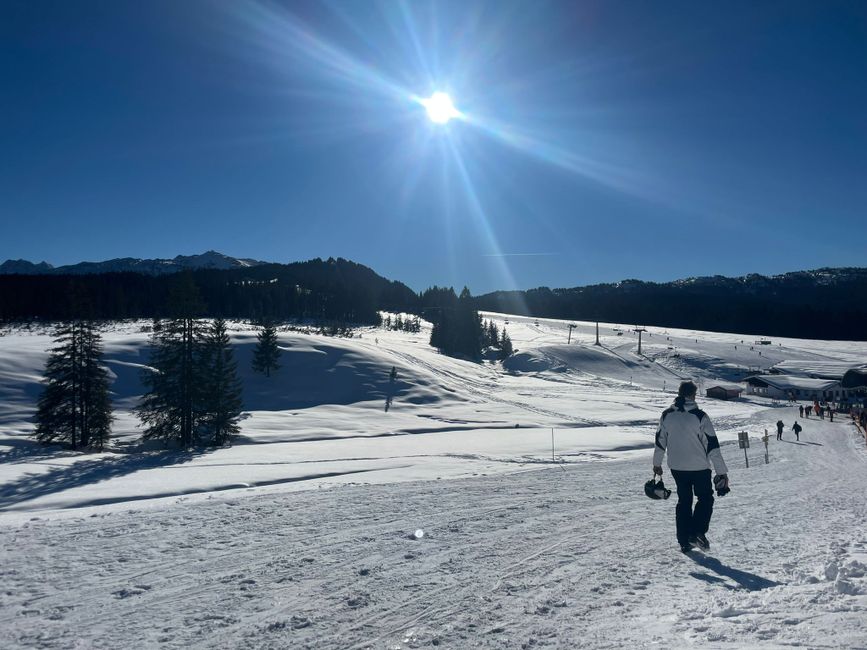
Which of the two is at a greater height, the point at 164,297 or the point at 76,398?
the point at 164,297

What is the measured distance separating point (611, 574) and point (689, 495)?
1684 millimetres

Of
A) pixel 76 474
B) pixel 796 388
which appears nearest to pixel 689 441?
pixel 76 474

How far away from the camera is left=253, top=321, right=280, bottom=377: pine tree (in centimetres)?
5384

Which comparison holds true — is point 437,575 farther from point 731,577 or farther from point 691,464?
point 691,464

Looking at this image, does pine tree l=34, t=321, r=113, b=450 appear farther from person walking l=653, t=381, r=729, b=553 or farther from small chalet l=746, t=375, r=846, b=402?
small chalet l=746, t=375, r=846, b=402

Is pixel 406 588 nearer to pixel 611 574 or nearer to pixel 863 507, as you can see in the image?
pixel 611 574

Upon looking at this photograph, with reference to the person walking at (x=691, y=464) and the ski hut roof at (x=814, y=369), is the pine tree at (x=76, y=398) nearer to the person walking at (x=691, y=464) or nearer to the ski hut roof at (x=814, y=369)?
the person walking at (x=691, y=464)

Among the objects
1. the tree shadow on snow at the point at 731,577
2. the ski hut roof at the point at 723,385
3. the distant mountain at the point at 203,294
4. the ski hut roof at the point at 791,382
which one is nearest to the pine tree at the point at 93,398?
the tree shadow on snow at the point at 731,577

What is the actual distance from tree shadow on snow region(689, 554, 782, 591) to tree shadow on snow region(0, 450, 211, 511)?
1178cm

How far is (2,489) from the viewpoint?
47.1 ft

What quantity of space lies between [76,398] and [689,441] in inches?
1291

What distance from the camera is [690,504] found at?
6.25 meters

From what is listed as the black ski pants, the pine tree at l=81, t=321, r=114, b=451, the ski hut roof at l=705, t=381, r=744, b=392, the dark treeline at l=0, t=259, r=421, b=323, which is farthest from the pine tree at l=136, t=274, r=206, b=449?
the ski hut roof at l=705, t=381, r=744, b=392

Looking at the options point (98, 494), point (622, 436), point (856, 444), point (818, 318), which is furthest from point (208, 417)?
point (818, 318)
